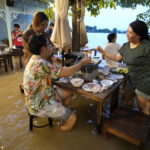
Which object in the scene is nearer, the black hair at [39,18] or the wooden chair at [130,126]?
the wooden chair at [130,126]

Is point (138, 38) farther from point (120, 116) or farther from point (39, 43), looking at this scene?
point (39, 43)

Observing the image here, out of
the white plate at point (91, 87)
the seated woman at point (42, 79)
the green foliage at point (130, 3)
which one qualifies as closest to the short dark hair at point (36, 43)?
the seated woman at point (42, 79)

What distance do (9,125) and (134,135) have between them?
2.02 metres

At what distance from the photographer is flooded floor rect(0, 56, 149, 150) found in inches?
71.2

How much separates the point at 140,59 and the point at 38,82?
1556mm

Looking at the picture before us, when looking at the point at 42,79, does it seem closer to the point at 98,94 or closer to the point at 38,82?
the point at 38,82

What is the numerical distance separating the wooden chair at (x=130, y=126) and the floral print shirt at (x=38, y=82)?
0.95 metres

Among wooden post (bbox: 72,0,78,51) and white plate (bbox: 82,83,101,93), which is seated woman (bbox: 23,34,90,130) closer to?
white plate (bbox: 82,83,101,93)

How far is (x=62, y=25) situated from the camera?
7.90 feet

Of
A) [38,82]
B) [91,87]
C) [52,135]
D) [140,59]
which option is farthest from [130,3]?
[52,135]

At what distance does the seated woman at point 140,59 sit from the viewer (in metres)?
1.84

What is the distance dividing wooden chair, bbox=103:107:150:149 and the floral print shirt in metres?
0.95

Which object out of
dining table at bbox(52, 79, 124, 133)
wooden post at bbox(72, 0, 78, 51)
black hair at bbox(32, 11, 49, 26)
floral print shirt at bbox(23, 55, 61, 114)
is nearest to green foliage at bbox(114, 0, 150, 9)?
wooden post at bbox(72, 0, 78, 51)

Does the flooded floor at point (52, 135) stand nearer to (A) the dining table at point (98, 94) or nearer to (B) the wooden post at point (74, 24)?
(A) the dining table at point (98, 94)
